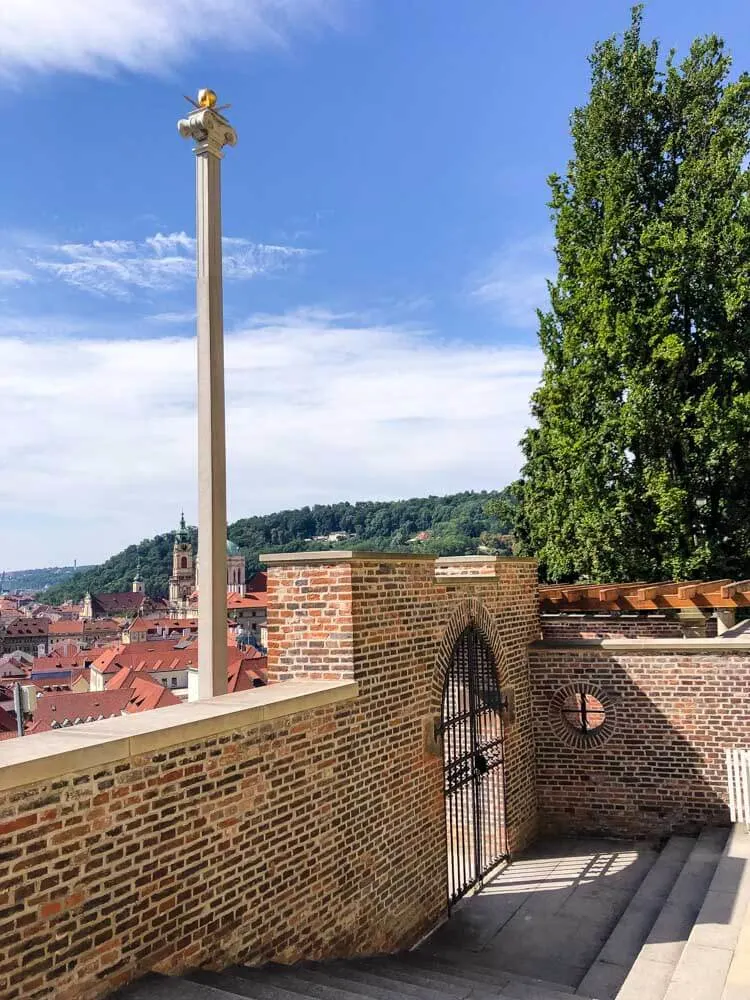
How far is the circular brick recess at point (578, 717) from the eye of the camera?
33.0 ft

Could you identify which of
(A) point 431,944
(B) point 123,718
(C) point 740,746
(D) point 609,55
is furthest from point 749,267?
(B) point 123,718

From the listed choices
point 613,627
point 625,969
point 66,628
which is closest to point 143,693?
point 613,627

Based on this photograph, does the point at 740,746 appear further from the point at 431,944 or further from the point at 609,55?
the point at 609,55

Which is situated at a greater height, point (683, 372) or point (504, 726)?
point (683, 372)

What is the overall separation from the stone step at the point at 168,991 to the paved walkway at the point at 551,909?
12.1 feet

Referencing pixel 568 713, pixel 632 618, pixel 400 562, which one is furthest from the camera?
pixel 632 618

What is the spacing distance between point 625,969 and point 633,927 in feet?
2.47

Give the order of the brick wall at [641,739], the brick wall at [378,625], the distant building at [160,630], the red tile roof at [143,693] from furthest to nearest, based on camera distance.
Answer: the distant building at [160,630] < the red tile roof at [143,693] < the brick wall at [641,739] < the brick wall at [378,625]

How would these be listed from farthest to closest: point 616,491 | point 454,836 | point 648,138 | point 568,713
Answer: point 648,138, point 616,491, point 568,713, point 454,836

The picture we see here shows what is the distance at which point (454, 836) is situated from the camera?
898 centimetres

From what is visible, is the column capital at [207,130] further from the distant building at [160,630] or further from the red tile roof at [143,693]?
the distant building at [160,630]

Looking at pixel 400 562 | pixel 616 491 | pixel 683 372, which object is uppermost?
pixel 683 372

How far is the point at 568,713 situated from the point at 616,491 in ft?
24.6

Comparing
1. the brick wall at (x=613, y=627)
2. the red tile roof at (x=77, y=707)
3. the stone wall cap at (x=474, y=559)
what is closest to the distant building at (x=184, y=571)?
the red tile roof at (x=77, y=707)
